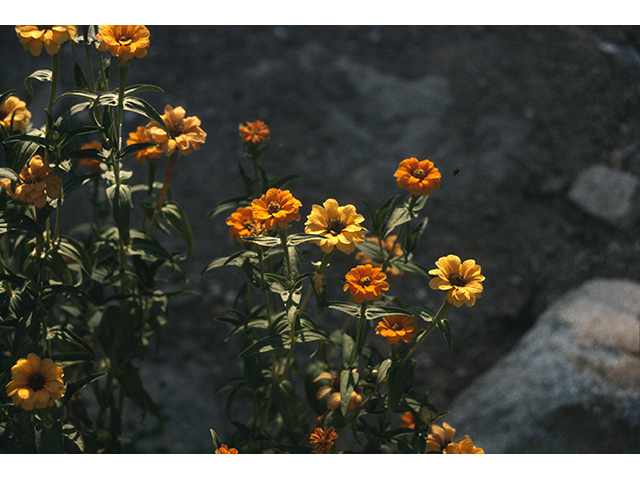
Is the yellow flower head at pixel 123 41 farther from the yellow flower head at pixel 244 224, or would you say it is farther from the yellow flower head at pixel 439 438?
the yellow flower head at pixel 439 438

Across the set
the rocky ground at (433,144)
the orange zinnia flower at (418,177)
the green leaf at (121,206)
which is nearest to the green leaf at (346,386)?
the orange zinnia flower at (418,177)

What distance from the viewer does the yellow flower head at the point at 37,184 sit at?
1.35 m

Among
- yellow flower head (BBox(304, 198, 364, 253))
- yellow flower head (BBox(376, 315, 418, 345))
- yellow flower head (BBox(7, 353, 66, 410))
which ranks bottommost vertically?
yellow flower head (BBox(7, 353, 66, 410))

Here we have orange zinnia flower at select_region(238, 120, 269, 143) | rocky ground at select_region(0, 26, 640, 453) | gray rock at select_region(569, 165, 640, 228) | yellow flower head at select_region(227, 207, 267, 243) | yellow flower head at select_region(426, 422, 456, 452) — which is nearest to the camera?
yellow flower head at select_region(227, 207, 267, 243)

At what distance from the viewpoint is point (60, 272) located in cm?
151

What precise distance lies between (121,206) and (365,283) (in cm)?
63

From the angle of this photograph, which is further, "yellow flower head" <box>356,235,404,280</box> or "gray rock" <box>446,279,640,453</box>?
"gray rock" <box>446,279,640,453</box>

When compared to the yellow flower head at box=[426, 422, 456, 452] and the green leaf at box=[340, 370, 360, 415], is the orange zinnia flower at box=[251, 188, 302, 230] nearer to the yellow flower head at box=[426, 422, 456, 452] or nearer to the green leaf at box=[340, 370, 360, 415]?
the green leaf at box=[340, 370, 360, 415]

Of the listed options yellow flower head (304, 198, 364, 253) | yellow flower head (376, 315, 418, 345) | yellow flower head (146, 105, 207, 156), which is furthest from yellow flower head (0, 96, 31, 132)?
yellow flower head (376, 315, 418, 345)

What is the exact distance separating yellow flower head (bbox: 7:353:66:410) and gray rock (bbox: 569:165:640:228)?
2.63m

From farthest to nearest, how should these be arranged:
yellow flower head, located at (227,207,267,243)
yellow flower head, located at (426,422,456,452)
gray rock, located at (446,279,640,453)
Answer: gray rock, located at (446,279,640,453) < yellow flower head, located at (426,422,456,452) < yellow flower head, located at (227,207,267,243)

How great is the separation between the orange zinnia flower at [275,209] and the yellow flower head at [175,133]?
0.99 feet

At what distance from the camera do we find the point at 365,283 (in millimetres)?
1336

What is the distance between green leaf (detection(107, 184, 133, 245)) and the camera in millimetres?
1440
